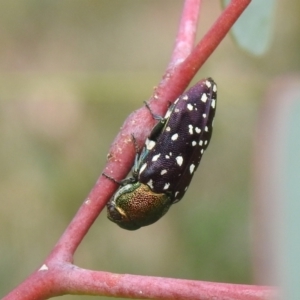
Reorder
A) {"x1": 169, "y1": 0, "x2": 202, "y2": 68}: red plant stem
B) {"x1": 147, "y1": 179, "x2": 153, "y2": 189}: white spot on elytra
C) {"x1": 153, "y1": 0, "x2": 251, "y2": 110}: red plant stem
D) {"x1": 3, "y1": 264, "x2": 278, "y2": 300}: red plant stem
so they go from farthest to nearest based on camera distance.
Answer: {"x1": 147, "y1": 179, "x2": 153, "y2": 189}: white spot on elytra
{"x1": 169, "y1": 0, "x2": 202, "y2": 68}: red plant stem
{"x1": 153, "y1": 0, "x2": 251, "y2": 110}: red plant stem
{"x1": 3, "y1": 264, "x2": 278, "y2": 300}: red plant stem

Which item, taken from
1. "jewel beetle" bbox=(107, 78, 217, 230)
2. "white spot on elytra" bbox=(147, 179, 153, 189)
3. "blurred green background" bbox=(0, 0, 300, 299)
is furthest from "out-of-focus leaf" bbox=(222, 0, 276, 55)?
"blurred green background" bbox=(0, 0, 300, 299)

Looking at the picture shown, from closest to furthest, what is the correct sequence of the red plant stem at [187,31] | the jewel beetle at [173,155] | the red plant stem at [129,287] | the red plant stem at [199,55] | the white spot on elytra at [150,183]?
the red plant stem at [129,287]
the red plant stem at [199,55]
the red plant stem at [187,31]
the jewel beetle at [173,155]
the white spot on elytra at [150,183]

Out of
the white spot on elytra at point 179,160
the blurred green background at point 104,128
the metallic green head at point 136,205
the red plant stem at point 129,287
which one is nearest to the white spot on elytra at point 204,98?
the white spot on elytra at point 179,160

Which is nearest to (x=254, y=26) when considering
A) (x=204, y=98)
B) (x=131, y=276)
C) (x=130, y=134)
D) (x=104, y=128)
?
(x=204, y=98)

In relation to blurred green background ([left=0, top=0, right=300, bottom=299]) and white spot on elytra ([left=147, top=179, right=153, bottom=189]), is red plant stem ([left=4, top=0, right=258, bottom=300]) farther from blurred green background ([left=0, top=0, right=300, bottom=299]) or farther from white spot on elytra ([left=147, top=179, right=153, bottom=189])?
blurred green background ([left=0, top=0, right=300, bottom=299])

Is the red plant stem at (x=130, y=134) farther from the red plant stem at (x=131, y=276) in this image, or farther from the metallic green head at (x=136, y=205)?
the metallic green head at (x=136, y=205)

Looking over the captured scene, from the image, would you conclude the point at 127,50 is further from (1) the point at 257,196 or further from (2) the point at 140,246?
(1) the point at 257,196

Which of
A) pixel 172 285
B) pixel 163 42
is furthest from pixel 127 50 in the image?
pixel 172 285
